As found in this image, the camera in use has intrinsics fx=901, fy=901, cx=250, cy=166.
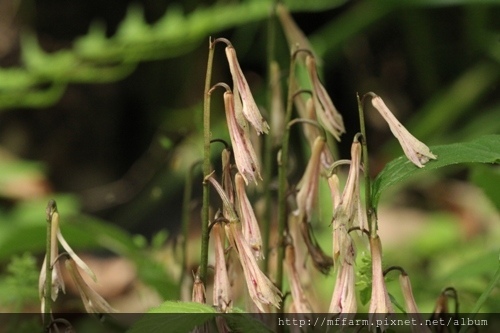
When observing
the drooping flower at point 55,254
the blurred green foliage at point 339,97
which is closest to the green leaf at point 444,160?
the blurred green foliage at point 339,97

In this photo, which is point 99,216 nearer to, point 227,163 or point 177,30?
point 177,30

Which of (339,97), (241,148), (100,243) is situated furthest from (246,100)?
(339,97)

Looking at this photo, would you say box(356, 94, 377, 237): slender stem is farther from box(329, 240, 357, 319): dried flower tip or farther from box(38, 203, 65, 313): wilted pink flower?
box(38, 203, 65, 313): wilted pink flower

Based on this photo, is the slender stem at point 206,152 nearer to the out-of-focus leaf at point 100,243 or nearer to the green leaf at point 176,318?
the green leaf at point 176,318

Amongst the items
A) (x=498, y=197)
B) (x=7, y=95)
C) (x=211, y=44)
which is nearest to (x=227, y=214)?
(x=211, y=44)

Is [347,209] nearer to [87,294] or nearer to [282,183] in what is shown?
[282,183]

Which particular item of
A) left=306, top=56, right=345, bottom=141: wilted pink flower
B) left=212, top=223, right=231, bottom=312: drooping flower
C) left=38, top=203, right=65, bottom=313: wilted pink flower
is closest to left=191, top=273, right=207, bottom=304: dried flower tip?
left=212, top=223, right=231, bottom=312: drooping flower
